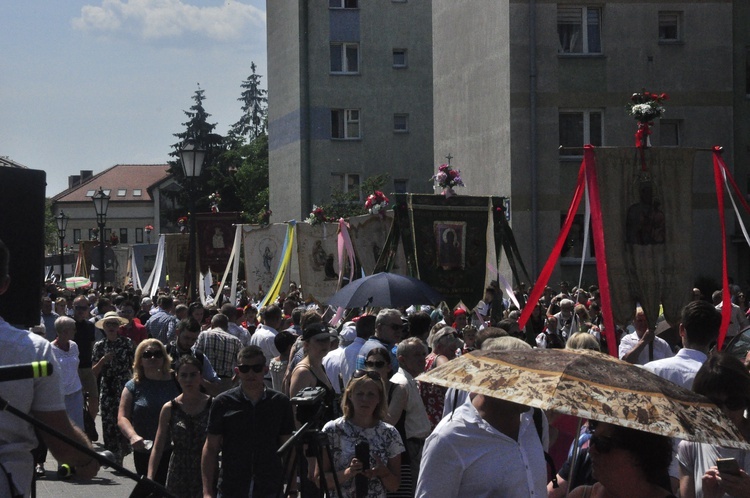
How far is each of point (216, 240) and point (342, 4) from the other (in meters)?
23.7

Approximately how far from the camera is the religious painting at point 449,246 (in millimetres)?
17844

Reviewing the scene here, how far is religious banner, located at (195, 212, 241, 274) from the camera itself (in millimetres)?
26703

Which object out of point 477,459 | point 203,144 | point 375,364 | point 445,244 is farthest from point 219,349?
point 203,144

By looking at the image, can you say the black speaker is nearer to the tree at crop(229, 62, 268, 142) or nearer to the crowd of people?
the crowd of people

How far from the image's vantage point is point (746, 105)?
32.6 m

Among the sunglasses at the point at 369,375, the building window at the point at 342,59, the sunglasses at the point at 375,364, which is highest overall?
the building window at the point at 342,59

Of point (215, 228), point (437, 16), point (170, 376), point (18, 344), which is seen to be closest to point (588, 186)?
point (170, 376)

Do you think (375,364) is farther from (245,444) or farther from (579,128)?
(579,128)

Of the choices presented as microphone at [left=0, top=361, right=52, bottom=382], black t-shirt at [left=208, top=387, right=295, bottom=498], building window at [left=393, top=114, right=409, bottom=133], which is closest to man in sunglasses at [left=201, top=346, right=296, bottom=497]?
black t-shirt at [left=208, top=387, right=295, bottom=498]

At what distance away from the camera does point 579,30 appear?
104ft

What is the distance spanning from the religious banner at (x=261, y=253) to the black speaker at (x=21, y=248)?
2195 cm

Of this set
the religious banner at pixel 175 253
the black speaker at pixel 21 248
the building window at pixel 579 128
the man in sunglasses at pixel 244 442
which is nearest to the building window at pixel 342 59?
the religious banner at pixel 175 253

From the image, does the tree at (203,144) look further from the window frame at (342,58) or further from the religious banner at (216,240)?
the religious banner at (216,240)

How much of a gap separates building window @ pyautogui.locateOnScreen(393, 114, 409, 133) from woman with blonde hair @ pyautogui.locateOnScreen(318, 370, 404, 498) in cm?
4203
